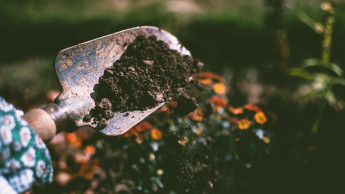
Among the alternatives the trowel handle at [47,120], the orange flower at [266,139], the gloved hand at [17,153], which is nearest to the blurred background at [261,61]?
the orange flower at [266,139]

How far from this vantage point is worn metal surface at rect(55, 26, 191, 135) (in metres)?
1.35

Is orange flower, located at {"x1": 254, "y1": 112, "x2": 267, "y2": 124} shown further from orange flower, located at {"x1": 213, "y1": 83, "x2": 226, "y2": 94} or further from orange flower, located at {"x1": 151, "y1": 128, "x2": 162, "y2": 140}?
orange flower, located at {"x1": 151, "y1": 128, "x2": 162, "y2": 140}

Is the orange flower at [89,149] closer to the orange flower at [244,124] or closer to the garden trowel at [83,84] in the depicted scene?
the garden trowel at [83,84]

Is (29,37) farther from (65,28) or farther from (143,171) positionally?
(143,171)

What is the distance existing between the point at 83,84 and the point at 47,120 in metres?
0.37

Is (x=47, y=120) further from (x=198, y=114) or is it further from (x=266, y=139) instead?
(x=266, y=139)

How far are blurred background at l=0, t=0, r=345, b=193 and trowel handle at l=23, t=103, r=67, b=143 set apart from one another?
735 mm

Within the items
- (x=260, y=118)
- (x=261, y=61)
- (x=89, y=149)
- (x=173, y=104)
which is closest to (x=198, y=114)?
(x=173, y=104)

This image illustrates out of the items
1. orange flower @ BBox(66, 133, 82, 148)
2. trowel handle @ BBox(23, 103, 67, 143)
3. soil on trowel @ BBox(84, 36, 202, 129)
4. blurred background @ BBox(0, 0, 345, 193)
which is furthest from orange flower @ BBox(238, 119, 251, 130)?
orange flower @ BBox(66, 133, 82, 148)

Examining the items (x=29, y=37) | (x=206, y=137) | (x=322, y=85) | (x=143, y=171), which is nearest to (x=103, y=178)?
(x=143, y=171)

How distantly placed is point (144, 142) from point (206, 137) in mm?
357

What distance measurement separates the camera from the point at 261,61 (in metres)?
3.99

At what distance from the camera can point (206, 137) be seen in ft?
4.90

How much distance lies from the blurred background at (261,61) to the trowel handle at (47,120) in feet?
2.41
